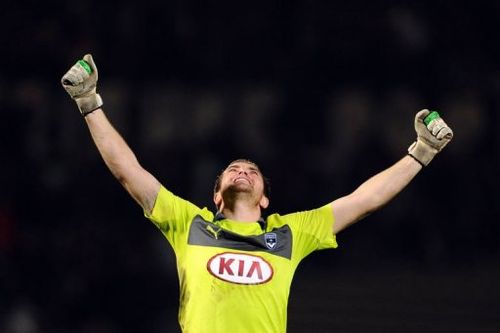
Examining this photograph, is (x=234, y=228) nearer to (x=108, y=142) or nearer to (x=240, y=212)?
(x=240, y=212)

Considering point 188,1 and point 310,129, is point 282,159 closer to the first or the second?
point 310,129

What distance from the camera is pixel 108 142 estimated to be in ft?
14.2

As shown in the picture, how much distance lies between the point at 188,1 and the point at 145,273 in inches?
98.0

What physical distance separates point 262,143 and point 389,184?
401 cm

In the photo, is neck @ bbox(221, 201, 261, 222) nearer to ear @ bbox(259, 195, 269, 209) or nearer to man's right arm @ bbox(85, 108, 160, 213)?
ear @ bbox(259, 195, 269, 209)

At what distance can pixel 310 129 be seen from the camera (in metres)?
8.49

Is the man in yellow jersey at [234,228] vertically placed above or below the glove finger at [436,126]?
below

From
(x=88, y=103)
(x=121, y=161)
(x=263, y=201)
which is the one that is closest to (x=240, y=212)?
(x=263, y=201)

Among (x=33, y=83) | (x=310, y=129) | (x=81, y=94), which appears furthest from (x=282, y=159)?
(x=81, y=94)

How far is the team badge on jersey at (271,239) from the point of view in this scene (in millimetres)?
4387

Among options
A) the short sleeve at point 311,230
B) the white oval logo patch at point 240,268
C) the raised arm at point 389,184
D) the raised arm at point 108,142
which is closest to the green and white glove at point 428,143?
the raised arm at point 389,184

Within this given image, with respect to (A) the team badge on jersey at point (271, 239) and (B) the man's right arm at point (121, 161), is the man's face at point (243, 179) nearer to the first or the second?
(A) the team badge on jersey at point (271, 239)

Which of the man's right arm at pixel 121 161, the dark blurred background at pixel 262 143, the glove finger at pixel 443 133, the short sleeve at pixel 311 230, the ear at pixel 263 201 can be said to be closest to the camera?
the man's right arm at pixel 121 161

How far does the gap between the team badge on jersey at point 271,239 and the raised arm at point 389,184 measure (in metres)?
0.32
